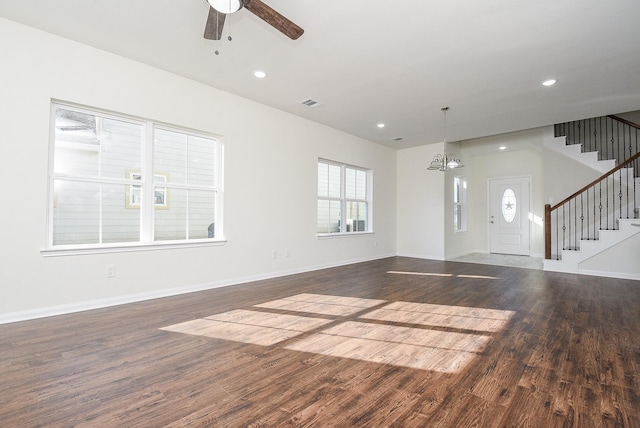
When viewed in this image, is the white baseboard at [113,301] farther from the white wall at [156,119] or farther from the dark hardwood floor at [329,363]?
the dark hardwood floor at [329,363]

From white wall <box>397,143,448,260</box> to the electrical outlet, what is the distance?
6566 millimetres

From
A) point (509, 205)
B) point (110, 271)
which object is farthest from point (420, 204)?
point (110, 271)

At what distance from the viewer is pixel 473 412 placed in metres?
1.62

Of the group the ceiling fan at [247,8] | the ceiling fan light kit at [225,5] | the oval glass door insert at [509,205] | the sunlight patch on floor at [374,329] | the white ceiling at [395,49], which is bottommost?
the sunlight patch on floor at [374,329]

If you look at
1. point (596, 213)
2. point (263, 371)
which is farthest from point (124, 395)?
point (596, 213)

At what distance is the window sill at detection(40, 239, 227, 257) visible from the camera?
10.6 feet

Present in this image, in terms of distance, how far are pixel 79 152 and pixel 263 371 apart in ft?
10.8

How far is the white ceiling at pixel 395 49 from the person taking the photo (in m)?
2.77

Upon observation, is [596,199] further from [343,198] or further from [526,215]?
[343,198]

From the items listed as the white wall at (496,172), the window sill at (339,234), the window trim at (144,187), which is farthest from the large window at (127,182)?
the white wall at (496,172)

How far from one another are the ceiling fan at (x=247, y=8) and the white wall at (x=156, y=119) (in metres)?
1.86

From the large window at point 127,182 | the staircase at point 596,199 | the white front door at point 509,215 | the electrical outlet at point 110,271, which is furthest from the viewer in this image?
the white front door at point 509,215

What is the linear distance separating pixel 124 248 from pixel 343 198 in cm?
434

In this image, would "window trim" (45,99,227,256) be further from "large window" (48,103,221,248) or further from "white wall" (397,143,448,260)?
"white wall" (397,143,448,260)
